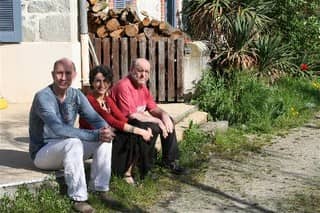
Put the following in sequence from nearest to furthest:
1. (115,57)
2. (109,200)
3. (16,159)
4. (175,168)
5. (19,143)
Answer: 1. (109,200)
2. (16,159)
3. (175,168)
4. (19,143)
5. (115,57)

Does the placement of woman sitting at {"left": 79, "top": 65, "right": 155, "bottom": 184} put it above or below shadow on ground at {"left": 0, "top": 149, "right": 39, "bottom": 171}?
above

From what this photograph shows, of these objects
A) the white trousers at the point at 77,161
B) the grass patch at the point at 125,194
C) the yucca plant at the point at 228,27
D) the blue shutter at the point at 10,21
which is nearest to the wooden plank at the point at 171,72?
the yucca plant at the point at 228,27

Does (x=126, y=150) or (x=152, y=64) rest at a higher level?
(x=152, y=64)

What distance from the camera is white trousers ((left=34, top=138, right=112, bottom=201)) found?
4840 mm

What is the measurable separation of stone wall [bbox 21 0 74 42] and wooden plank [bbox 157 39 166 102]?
4.44 ft

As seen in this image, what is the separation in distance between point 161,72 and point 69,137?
4.60 meters

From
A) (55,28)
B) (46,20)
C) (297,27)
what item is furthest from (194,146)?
(297,27)

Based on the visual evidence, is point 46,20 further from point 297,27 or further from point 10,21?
point 297,27

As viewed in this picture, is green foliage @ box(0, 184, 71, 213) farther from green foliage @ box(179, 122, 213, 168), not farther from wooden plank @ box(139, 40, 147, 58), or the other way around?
wooden plank @ box(139, 40, 147, 58)

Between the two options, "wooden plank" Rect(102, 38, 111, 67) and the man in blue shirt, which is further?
"wooden plank" Rect(102, 38, 111, 67)

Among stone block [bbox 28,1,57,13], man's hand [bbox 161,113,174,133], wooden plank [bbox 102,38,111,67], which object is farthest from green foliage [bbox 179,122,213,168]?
stone block [bbox 28,1,57,13]

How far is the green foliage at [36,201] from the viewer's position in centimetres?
472

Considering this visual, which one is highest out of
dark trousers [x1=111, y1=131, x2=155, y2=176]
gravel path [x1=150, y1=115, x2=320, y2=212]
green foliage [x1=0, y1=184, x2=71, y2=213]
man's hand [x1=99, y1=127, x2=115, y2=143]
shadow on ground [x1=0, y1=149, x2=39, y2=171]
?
man's hand [x1=99, y1=127, x2=115, y2=143]

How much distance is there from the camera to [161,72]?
31.0 feet
